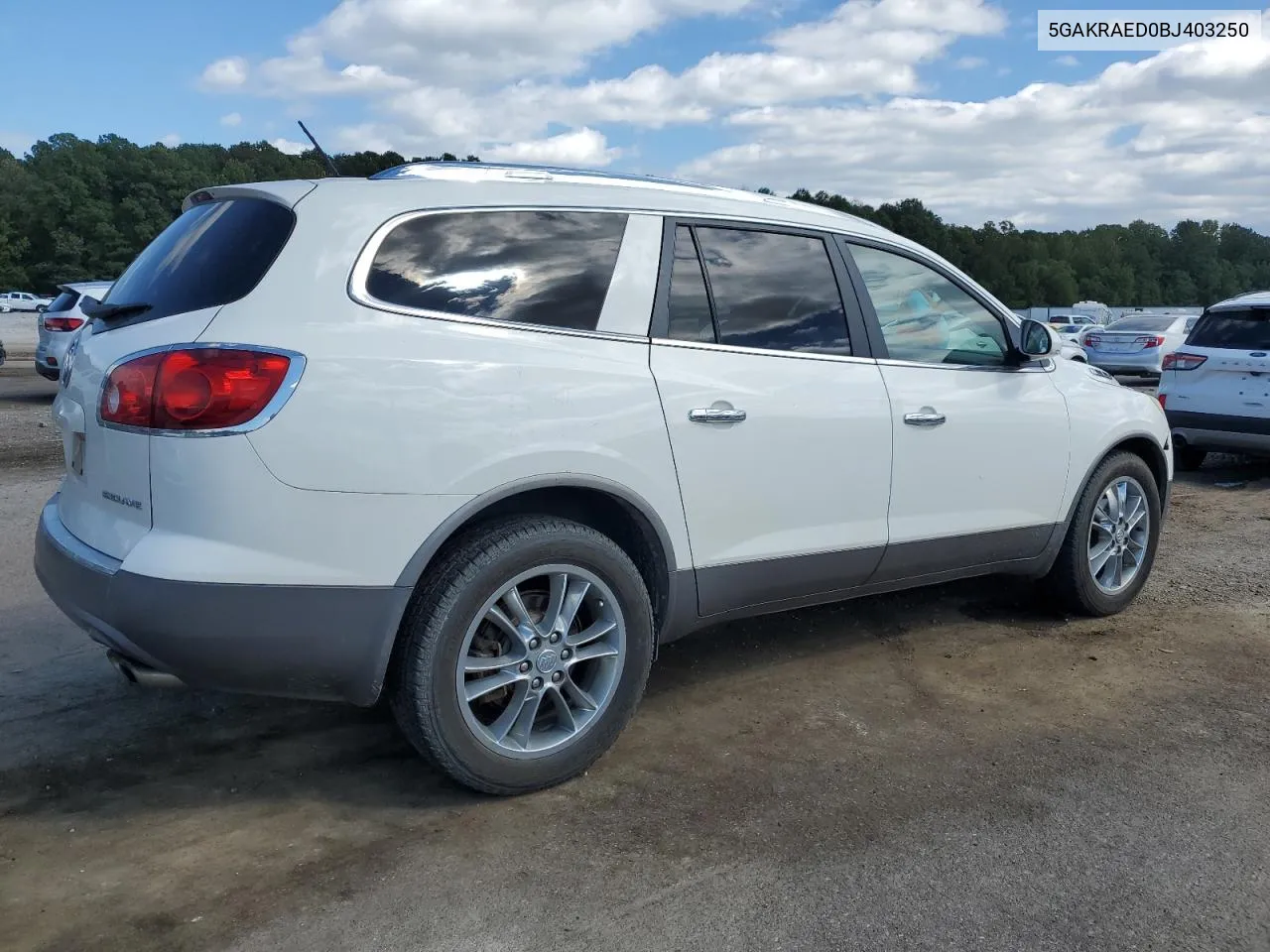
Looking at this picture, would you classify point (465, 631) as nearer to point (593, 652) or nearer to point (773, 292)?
point (593, 652)

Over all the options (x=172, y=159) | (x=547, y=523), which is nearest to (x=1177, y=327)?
(x=547, y=523)

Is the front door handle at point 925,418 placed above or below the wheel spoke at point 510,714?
above

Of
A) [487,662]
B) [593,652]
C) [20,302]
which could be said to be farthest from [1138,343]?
[20,302]

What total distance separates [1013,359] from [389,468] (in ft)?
9.57

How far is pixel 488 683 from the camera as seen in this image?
3.35m

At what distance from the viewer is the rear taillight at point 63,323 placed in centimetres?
1434

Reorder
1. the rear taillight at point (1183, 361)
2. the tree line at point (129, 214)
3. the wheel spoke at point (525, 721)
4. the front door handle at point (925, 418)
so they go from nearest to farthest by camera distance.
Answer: the wheel spoke at point (525, 721) → the front door handle at point (925, 418) → the rear taillight at point (1183, 361) → the tree line at point (129, 214)

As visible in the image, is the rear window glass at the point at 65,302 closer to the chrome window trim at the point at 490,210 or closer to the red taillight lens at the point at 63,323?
the red taillight lens at the point at 63,323

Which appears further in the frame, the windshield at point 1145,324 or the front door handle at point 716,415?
the windshield at point 1145,324

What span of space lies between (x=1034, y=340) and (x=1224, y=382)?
5718 mm

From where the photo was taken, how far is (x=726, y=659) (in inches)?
190

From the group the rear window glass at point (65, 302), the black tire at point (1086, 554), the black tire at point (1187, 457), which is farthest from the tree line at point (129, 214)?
the black tire at point (1086, 554)

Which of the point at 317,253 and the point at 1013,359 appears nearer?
the point at 317,253

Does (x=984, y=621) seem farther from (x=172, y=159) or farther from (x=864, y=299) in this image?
(x=172, y=159)
